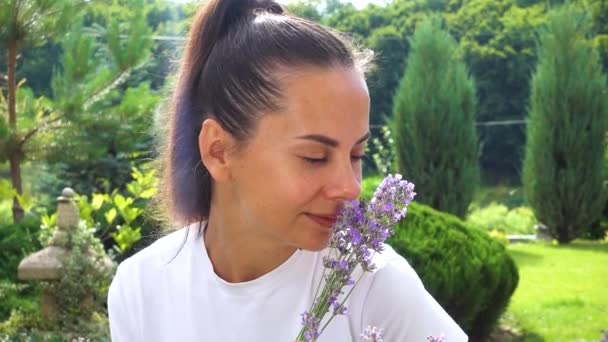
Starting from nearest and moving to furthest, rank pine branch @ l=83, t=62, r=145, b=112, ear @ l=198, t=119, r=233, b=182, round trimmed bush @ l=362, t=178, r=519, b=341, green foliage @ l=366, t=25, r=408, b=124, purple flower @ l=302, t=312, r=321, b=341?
purple flower @ l=302, t=312, r=321, b=341 → ear @ l=198, t=119, r=233, b=182 → round trimmed bush @ l=362, t=178, r=519, b=341 → pine branch @ l=83, t=62, r=145, b=112 → green foliage @ l=366, t=25, r=408, b=124

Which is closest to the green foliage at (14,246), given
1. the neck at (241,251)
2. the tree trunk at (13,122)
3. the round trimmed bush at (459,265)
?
the tree trunk at (13,122)

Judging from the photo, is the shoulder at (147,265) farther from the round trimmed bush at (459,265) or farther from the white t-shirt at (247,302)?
the round trimmed bush at (459,265)

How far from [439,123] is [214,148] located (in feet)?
34.2

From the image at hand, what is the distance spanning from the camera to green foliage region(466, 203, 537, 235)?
14.7m

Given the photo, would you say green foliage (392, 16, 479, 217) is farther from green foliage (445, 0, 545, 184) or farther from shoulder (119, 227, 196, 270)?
green foliage (445, 0, 545, 184)

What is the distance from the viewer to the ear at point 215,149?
4.68 feet

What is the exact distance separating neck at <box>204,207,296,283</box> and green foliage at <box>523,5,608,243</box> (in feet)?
36.7

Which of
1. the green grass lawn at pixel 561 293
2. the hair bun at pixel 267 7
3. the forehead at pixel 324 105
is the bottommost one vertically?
the green grass lawn at pixel 561 293

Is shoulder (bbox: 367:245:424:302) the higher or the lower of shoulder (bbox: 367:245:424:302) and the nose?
the lower

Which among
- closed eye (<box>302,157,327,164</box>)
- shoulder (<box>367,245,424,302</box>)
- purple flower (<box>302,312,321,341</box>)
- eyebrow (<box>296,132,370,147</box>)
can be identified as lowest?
shoulder (<box>367,245,424,302</box>)

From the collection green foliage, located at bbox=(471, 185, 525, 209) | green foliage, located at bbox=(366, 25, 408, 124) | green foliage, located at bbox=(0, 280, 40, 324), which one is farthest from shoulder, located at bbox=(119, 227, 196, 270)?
green foliage, located at bbox=(366, 25, 408, 124)

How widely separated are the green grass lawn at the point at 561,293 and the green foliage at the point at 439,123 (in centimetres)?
114

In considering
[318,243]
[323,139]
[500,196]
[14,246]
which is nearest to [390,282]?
[318,243]

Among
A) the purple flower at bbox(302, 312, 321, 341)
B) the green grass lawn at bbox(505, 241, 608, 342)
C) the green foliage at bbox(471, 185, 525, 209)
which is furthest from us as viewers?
the green foliage at bbox(471, 185, 525, 209)
